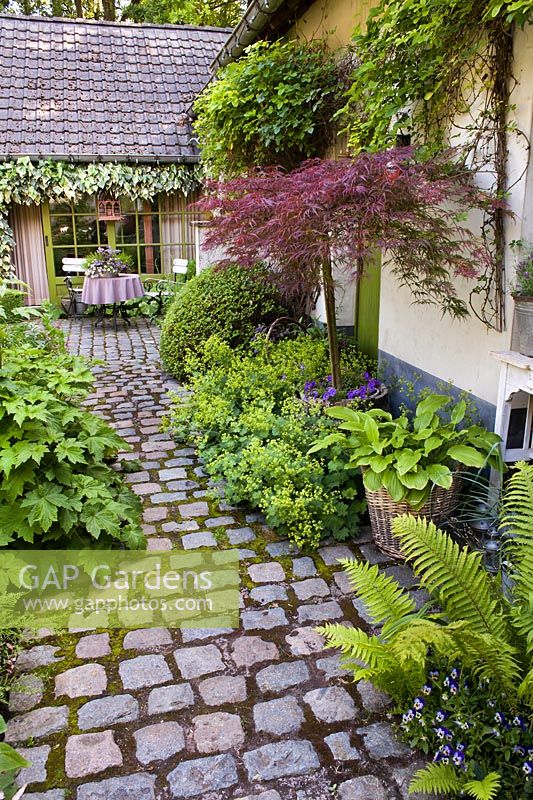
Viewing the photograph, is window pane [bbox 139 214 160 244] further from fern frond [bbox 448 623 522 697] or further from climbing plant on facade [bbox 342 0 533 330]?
fern frond [bbox 448 623 522 697]

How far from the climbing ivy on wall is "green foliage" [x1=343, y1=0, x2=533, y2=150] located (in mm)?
7353

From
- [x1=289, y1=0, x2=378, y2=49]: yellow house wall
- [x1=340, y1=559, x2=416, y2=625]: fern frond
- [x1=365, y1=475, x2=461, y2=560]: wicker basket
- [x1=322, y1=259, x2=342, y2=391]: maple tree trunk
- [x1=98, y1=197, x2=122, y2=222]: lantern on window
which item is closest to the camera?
[x1=340, y1=559, x2=416, y2=625]: fern frond

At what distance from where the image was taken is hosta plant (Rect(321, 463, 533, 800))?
80.7 inches

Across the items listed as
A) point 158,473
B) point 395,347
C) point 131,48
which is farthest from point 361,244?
point 131,48

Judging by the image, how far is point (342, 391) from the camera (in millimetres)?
4723

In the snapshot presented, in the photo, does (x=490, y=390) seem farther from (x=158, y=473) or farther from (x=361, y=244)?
(x=158, y=473)

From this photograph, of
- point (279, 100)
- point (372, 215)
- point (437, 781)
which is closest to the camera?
point (437, 781)

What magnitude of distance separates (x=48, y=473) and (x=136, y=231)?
31.7ft

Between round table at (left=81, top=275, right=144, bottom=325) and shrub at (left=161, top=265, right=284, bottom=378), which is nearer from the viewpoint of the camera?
shrub at (left=161, top=265, right=284, bottom=378)

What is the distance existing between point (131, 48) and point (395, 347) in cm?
1072

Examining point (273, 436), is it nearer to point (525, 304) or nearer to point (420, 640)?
point (525, 304)

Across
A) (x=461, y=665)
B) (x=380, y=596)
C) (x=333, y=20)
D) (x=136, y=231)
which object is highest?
(x=333, y=20)

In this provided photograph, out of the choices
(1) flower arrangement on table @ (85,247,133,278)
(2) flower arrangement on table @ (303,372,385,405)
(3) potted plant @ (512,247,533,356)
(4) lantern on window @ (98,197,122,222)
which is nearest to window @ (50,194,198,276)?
(4) lantern on window @ (98,197,122,222)

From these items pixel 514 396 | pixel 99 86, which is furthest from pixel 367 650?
pixel 99 86
